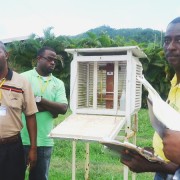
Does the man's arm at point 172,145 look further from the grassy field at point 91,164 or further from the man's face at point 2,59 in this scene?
the grassy field at point 91,164

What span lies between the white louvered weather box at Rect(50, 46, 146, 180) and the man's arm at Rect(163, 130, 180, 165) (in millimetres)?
1430

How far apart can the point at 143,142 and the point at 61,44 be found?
24.6 ft

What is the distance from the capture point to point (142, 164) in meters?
1.55

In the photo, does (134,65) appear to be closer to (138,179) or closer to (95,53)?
(95,53)

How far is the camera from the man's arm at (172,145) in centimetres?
127

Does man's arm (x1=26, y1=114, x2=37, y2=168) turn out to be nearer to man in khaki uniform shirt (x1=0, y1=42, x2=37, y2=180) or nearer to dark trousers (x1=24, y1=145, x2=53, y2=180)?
man in khaki uniform shirt (x1=0, y1=42, x2=37, y2=180)

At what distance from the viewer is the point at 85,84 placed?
10.8ft

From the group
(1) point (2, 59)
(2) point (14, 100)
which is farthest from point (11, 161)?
(1) point (2, 59)

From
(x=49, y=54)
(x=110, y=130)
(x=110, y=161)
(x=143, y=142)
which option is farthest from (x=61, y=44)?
(x=110, y=130)

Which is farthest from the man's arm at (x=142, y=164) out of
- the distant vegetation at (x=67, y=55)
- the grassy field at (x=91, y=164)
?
the distant vegetation at (x=67, y=55)

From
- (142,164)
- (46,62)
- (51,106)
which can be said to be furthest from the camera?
(46,62)

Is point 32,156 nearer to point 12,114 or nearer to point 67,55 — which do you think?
point 12,114

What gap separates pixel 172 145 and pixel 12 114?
1820mm

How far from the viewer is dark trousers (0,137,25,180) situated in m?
2.82
